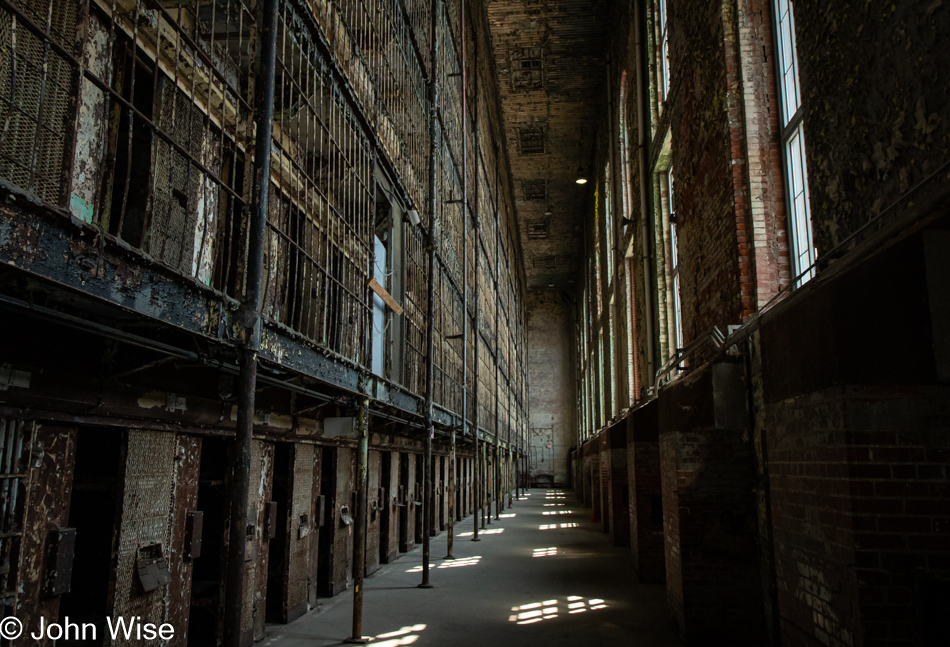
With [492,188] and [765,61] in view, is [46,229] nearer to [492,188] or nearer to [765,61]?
[765,61]

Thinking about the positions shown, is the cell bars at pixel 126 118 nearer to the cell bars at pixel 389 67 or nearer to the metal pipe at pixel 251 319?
the metal pipe at pixel 251 319

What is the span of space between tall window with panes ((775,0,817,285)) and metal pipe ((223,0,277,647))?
4281 mm

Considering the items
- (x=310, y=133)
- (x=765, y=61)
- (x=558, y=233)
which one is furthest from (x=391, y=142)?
(x=558, y=233)

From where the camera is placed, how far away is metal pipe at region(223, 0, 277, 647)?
317cm

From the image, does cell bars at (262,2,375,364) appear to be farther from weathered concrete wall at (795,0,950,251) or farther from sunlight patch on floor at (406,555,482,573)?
sunlight patch on floor at (406,555,482,573)

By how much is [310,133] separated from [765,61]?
450cm

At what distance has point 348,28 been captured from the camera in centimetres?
666

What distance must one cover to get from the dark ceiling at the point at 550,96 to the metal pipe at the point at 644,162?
6.33m

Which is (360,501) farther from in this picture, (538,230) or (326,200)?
(538,230)

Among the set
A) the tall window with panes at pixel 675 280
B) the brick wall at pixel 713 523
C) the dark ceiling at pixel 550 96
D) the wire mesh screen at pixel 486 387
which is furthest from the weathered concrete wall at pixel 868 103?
the dark ceiling at pixel 550 96

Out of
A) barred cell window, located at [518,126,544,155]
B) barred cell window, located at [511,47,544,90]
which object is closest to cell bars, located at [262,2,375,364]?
barred cell window, located at [511,47,544,90]

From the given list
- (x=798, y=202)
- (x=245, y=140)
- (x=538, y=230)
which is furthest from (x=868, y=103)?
(x=538, y=230)

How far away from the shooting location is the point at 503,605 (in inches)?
294

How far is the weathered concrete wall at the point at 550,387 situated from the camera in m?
38.4
